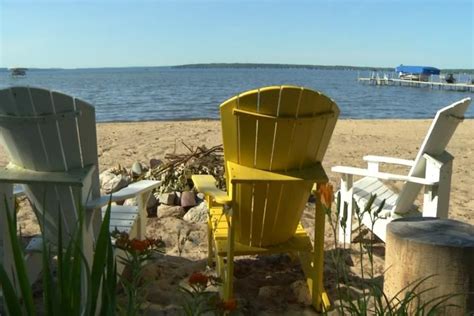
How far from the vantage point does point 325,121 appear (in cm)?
282

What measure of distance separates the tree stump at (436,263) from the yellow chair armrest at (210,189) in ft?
2.96

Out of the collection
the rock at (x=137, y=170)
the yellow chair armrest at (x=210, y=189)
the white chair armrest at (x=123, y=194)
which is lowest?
the rock at (x=137, y=170)

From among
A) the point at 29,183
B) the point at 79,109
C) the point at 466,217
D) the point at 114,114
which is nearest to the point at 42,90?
the point at 79,109

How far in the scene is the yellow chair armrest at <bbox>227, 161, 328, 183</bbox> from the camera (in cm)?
276

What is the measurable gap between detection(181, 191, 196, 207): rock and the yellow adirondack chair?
1680 mm

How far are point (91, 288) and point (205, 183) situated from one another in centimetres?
180

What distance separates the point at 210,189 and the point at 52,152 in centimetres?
87

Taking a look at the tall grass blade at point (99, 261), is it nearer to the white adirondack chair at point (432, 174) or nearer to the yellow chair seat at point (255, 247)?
the yellow chair seat at point (255, 247)

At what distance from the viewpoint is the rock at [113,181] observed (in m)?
5.24

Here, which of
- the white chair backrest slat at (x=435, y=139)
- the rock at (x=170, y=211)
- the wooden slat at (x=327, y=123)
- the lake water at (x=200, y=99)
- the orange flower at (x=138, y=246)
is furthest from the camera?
the lake water at (x=200, y=99)

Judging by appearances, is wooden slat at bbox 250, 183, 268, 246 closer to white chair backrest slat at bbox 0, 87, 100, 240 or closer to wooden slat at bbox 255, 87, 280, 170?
wooden slat at bbox 255, 87, 280, 170

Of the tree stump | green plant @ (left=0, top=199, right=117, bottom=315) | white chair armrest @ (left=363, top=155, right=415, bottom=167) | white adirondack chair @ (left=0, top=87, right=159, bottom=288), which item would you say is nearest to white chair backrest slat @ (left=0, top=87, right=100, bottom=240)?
white adirondack chair @ (left=0, top=87, right=159, bottom=288)

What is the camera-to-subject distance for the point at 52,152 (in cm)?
268

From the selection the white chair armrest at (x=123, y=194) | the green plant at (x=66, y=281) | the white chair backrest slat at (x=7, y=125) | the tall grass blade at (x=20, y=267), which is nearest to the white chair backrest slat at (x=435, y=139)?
the white chair armrest at (x=123, y=194)
